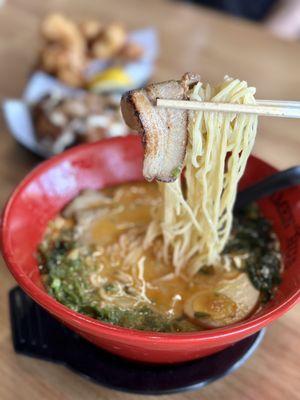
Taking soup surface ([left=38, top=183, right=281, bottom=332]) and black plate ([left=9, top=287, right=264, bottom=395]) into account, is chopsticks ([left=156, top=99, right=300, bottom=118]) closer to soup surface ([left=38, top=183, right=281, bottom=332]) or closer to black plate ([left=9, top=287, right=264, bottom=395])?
soup surface ([left=38, top=183, right=281, bottom=332])

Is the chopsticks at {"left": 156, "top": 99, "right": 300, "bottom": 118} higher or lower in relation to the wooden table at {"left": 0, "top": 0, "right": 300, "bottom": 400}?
higher

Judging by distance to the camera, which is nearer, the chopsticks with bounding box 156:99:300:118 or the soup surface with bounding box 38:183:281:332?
the chopsticks with bounding box 156:99:300:118

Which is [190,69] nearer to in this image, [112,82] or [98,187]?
[112,82]

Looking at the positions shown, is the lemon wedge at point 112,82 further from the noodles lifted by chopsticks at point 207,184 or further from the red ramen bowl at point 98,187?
the noodles lifted by chopsticks at point 207,184

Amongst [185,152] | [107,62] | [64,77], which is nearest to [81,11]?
[107,62]

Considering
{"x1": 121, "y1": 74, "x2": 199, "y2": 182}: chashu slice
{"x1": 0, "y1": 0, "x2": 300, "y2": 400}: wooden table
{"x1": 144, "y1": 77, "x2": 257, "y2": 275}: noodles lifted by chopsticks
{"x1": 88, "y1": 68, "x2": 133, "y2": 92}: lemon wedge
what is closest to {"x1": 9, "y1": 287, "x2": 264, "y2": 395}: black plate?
{"x1": 0, "y1": 0, "x2": 300, "y2": 400}: wooden table

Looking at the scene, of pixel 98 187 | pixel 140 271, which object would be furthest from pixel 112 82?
pixel 140 271
